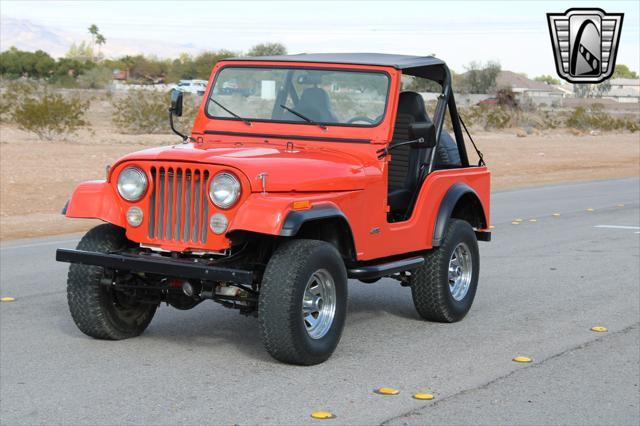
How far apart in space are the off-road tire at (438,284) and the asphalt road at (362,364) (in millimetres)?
131

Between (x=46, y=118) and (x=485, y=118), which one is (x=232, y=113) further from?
(x=485, y=118)

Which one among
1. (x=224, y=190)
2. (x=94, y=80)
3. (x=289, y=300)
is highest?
(x=94, y=80)

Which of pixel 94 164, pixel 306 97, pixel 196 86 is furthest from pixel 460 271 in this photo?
pixel 196 86

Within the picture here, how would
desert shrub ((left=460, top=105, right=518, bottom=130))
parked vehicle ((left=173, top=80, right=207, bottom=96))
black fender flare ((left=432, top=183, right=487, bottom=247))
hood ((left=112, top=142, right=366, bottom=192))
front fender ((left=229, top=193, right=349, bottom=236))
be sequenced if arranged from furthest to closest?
desert shrub ((left=460, top=105, right=518, bottom=130)) < parked vehicle ((left=173, top=80, right=207, bottom=96)) < black fender flare ((left=432, top=183, right=487, bottom=247)) < hood ((left=112, top=142, right=366, bottom=192)) < front fender ((left=229, top=193, right=349, bottom=236))

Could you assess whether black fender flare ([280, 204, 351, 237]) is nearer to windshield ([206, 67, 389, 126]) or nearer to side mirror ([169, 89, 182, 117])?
windshield ([206, 67, 389, 126])

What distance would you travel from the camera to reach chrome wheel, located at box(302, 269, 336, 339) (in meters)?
6.82

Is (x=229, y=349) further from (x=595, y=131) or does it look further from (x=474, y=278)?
(x=595, y=131)

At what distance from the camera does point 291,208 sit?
6.48 meters

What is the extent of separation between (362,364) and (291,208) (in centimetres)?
117

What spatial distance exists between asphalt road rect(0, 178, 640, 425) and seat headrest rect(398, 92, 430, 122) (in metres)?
1.59

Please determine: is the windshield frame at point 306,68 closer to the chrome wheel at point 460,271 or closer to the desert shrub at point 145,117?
the chrome wheel at point 460,271

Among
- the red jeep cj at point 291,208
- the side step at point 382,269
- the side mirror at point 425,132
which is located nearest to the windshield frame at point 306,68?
the red jeep cj at point 291,208

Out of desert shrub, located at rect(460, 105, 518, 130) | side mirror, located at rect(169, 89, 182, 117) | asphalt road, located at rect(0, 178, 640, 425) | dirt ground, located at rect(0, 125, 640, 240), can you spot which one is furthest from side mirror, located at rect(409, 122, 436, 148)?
desert shrub, located at rect(460, 105, 518, 130)

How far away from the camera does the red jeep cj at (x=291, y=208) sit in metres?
6.57
